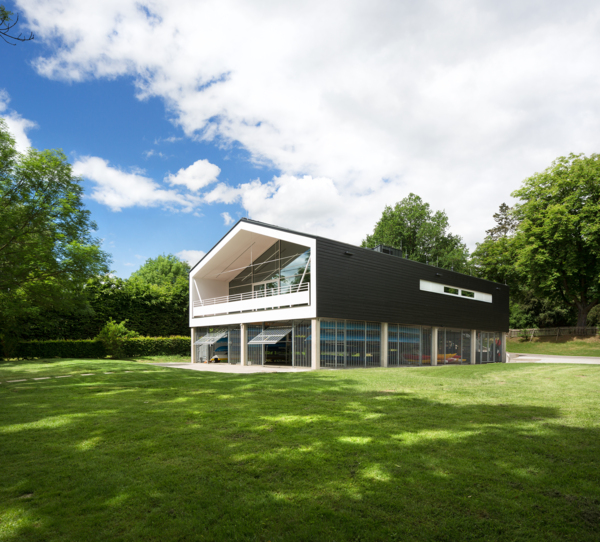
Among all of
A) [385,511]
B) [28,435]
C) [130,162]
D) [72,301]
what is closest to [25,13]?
[28,435]

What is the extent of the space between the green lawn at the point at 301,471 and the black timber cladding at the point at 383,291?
37.4 ft

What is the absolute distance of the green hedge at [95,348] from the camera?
2400 cm

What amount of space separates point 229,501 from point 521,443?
141 inches

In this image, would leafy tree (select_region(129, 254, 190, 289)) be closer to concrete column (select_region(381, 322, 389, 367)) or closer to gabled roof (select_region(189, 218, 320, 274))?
gabled roof (select_region(189, 218, 320, 274))

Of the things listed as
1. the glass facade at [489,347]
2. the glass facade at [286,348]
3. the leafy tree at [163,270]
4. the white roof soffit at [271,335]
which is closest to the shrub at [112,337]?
the glass facade at [286,348]

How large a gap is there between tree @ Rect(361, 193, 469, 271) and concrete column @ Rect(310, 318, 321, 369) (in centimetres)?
2991

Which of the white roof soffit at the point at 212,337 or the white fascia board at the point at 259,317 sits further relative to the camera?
the white roof soffit at the point at 212,337

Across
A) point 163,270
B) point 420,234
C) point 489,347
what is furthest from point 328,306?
point 163,270

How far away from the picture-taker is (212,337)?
25.7 metres

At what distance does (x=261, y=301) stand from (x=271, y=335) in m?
2.05

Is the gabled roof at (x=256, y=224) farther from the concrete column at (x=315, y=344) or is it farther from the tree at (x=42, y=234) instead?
the tree at (x=42, y=234)

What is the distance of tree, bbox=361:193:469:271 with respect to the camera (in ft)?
151

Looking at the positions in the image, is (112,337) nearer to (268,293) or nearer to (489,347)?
(268,293)

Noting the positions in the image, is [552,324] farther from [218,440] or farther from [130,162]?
[218,440]
